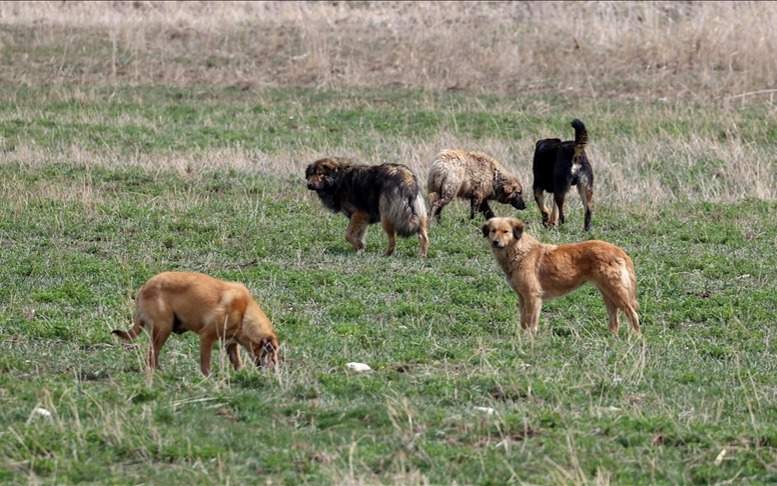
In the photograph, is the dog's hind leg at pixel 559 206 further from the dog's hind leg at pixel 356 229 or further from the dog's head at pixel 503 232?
the dog's head at pixel 503 232

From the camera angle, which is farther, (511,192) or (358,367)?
(511,192)

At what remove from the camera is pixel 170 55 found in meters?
28.1

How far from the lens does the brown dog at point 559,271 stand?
10.8m

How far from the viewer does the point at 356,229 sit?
14305mm

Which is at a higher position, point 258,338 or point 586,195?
point 258,338

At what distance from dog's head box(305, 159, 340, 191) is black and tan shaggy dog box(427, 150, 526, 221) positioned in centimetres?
162

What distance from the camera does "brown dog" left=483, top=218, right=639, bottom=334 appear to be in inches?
424

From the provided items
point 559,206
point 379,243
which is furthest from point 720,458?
point 559,206

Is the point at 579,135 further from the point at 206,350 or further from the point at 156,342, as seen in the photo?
the point at 156,342

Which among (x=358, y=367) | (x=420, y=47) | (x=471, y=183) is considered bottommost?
(x=420, y=47)

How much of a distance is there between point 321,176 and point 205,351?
5.87m

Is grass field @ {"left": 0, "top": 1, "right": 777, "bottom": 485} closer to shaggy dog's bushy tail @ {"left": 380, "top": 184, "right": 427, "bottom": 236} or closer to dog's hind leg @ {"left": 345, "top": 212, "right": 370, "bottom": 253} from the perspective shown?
dog's hind leg @ {"left": 345, "top": 212, "right": 370, "bottom": 253}

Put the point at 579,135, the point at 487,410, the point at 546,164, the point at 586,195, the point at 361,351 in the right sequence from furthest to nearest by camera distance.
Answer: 1. the point at 546,164
2. the point at 586,195
3. the point at 579,135
4. the point at 361,351
5. the point at 487,410

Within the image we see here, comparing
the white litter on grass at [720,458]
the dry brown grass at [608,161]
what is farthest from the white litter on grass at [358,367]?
the dry brown grass at [608,161]
